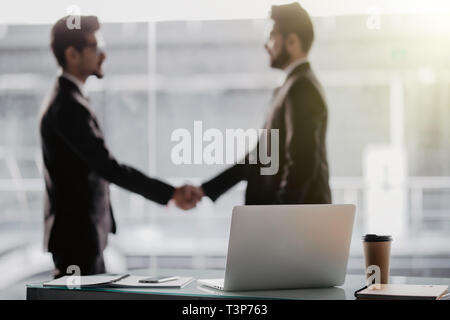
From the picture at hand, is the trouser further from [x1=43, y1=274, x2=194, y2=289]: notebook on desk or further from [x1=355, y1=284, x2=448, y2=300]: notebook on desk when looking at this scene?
[x1=355, y1=284, x2=448, y2=300]: notebook on desk

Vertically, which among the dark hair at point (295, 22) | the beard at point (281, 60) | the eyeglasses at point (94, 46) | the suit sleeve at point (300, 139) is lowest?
the suit sleeve at point (300, 139)

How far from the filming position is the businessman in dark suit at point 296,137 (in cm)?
295

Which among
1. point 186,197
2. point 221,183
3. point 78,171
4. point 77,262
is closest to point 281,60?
point 221,183

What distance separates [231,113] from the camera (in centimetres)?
600

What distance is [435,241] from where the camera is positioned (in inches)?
223

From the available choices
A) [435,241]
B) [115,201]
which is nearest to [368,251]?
[435,241]

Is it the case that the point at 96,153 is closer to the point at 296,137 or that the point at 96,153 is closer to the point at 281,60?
the point at 296,137

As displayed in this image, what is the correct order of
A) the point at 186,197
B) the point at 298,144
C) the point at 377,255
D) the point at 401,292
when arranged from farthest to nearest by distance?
1. the point at 186,197
2. the point at 298,144
3. the point at 377,255
4. the point at 401,292

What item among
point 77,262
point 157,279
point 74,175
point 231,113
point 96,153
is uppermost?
point 231,113

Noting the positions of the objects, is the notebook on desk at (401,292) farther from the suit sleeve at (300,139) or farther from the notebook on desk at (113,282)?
the suit sleeve at (300,139)

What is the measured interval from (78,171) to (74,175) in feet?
0.10

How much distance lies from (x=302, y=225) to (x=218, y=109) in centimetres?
487

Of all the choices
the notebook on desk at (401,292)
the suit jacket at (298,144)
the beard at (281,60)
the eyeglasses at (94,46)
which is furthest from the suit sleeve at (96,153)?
the notebook on desk at (401,292)

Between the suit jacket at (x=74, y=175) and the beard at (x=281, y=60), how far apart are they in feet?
3.16
